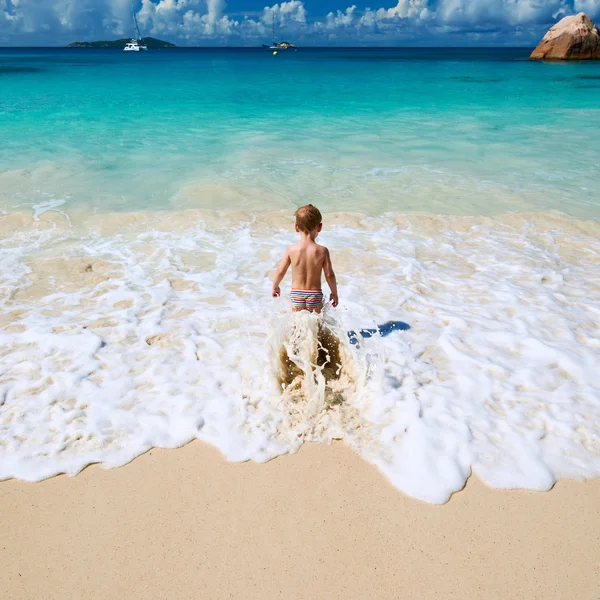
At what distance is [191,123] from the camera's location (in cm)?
1977

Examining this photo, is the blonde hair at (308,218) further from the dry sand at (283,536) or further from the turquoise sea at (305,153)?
the turquoise sea at (305,153)

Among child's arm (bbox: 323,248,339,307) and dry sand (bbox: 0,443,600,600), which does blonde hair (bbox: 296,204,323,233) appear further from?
A: dry sand (bbox: 0,443,600,600)

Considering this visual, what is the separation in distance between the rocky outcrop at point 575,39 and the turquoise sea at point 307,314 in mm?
53511

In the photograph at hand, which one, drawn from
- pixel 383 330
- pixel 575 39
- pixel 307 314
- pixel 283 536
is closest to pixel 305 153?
pixel 383 330

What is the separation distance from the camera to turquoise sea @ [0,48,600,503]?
3.98 metres

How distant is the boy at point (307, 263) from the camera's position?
13.9 feet

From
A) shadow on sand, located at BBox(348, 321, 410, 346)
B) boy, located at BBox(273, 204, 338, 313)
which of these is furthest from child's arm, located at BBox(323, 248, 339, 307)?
shadow on sand, located at BBox(348, 321, 410, 346)

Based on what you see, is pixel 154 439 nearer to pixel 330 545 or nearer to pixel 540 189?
pixel 330 545

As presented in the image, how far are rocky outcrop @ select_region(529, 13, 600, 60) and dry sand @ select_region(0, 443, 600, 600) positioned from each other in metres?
67.3

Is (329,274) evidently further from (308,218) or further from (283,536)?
(283,536)

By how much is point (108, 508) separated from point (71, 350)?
2.25 metres

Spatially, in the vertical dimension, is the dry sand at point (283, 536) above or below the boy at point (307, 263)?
below

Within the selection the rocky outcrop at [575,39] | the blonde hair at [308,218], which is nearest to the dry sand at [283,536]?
the blonde hair at [308,218]

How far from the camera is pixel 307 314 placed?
439 centimetres
